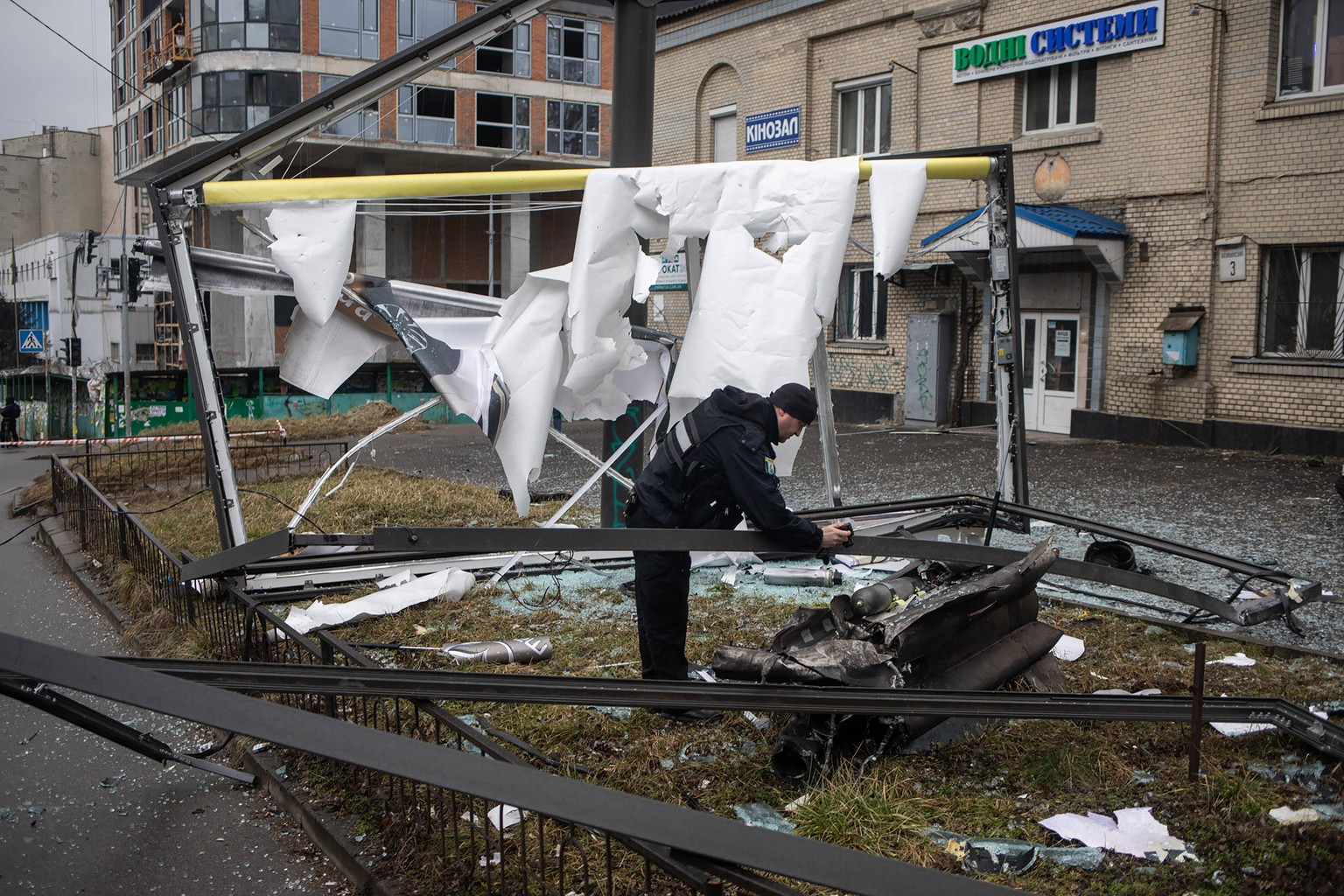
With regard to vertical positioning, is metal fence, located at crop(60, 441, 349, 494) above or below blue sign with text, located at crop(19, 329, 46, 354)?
below

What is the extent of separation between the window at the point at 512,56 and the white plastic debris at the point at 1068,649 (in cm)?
3773

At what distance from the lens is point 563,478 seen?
46.1 ft

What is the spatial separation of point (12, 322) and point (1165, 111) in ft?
203

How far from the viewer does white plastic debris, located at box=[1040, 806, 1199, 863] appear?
3.62 metres

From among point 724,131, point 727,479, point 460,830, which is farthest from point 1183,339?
point 460,830

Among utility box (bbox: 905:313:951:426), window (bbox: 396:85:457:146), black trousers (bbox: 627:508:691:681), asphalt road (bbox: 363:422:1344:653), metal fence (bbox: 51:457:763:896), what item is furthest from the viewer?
window (bbox: 396:85:457:146)

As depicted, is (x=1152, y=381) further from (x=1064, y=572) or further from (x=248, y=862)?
(x=248, y=862)

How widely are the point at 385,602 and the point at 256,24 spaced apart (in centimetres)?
3559

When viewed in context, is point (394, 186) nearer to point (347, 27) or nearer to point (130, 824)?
point (130, 824)

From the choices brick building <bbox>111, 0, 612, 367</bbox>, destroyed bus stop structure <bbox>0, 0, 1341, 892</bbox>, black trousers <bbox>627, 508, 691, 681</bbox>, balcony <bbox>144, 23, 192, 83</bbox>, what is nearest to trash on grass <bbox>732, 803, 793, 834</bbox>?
destroyed bus stop structure <bbox>0, 0, 1341, 892</bbox>

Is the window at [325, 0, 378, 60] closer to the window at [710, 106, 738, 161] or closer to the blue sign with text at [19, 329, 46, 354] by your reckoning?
the blue sign with text at [19, 329, 46, 354]

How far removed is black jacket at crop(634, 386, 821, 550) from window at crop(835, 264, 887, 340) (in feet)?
59.5

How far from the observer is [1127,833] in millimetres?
3775

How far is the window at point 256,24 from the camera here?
36.4m
